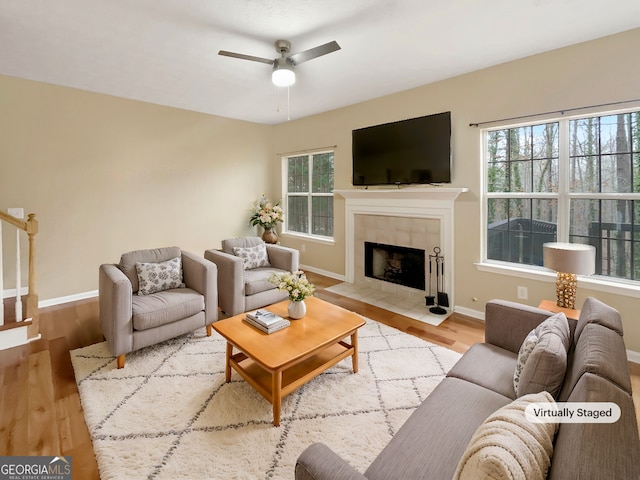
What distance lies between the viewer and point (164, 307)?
2736 millimetres

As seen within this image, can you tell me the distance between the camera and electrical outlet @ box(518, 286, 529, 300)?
323 cm

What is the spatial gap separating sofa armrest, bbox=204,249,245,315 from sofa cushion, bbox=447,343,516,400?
2255mm

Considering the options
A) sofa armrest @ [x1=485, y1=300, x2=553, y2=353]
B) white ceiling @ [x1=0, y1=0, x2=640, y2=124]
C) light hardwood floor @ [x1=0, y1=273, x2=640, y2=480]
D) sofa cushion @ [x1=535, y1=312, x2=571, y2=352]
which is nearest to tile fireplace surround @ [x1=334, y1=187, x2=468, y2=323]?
light hardwood floor @ [x1=0, y1=273, x2=640, y2=480]

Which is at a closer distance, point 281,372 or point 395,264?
point 281,372

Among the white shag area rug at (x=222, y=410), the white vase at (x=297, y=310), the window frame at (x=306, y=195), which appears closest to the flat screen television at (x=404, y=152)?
the window frame at (x=306, y=195)

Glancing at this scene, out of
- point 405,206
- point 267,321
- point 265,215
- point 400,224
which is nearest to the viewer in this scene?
point 267,321

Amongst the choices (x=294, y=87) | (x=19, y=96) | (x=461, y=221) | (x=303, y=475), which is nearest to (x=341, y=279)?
(x=461, y=221)

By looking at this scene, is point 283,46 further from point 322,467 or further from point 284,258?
point 322,467

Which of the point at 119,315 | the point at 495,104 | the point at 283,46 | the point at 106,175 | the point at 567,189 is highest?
the point at 283,46

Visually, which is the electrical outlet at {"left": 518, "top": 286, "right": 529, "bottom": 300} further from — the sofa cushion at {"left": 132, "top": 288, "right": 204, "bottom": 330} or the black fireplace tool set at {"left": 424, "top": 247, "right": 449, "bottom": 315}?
the sofa cushion at {"left": 132, "top": 288, "right": 204, "bottom": 330}

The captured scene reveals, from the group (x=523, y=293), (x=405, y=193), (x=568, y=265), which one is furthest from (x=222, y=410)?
(x=405, y=193)

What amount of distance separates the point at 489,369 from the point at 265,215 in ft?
14.3

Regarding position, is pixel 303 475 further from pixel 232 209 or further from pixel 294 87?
pixel 232 209

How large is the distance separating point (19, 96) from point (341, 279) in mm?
4650
